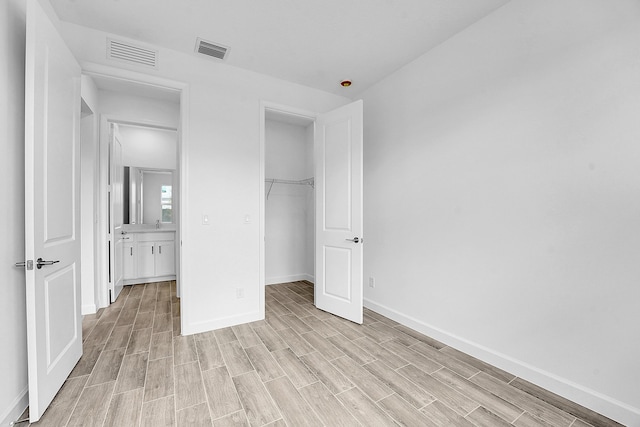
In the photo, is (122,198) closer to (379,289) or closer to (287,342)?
(287,342)

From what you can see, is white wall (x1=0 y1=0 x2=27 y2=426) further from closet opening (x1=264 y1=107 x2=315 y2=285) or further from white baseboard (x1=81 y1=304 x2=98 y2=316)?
closet opening (x1=264 y1=107 x2=315 y2=285)

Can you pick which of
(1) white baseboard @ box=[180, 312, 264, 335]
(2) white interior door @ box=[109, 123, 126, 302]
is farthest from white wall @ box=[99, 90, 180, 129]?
(1) white baseboard @ box=[180, 312, 264, 335]

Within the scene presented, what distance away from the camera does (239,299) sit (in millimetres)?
2939

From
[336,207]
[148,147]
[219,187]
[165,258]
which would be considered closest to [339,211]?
[336,207]

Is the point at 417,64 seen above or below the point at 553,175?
above

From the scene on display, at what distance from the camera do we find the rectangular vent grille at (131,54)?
7.89 ft

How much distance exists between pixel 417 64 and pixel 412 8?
0.73 metres

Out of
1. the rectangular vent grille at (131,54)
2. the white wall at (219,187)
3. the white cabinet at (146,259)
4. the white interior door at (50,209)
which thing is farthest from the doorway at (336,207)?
the white cabinet at (146,259)

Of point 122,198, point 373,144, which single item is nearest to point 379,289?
point 373,144

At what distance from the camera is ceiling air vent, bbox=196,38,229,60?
2.54 metres

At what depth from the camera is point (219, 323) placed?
2.82 m

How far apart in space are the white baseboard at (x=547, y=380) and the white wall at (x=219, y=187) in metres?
1.90

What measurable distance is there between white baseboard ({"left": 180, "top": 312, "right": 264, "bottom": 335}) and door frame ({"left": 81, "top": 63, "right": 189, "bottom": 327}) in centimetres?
9

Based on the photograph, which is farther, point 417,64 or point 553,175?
point 417,64
